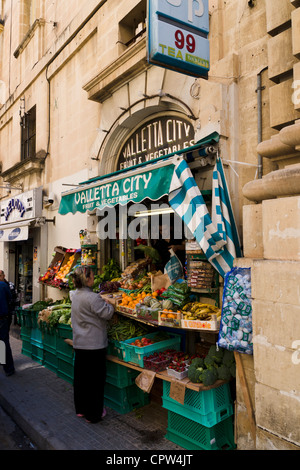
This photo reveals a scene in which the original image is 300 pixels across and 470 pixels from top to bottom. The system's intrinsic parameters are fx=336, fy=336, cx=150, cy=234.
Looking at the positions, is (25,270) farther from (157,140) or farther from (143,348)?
(143,348)

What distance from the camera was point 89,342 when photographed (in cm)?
469

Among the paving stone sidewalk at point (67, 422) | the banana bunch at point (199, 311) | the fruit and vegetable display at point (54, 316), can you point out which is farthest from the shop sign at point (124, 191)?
the paving stone sidewalk at point (67, 422)

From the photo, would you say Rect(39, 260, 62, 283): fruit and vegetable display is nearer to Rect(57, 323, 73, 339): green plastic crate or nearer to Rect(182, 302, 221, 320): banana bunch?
Rect(57, 323, 73, 339): green plastic crate

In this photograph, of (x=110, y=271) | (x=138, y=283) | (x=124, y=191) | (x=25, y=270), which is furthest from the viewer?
(x=25, y=270)

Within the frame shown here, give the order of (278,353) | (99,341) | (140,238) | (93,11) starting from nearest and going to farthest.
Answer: (278,353) → (99,341) → (140,238) → (93,11)

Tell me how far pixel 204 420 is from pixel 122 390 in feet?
5.32

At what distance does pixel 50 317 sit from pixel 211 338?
336 centimetres

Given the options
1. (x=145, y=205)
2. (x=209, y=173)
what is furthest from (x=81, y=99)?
(x=209, y=173)

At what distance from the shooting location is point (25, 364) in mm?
7473

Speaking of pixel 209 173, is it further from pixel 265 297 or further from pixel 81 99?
pixel 81 99

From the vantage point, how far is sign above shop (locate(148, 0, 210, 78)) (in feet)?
13.7

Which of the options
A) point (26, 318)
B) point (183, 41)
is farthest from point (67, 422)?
point (183, 41)

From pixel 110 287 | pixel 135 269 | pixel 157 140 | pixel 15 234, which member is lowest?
pixel 110 287

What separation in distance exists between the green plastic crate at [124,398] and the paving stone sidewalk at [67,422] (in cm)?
7
